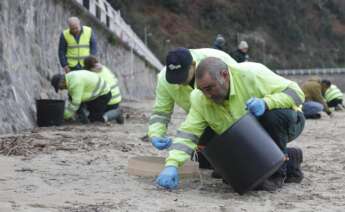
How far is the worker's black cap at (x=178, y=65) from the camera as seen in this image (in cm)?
461

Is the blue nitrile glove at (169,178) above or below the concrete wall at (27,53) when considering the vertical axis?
below

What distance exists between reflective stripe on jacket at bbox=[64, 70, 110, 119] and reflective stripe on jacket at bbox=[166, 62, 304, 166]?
13.8 ft

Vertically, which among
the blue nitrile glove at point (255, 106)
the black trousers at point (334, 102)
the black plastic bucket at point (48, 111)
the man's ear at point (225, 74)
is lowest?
the black trousers at point (334, 102)

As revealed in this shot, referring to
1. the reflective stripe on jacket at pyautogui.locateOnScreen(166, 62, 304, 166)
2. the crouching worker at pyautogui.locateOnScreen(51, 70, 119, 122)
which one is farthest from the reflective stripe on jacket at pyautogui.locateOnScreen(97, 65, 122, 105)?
the reflective stripe on jacket at pyautogui.locateOnScreen(166, 62, 304, 166)

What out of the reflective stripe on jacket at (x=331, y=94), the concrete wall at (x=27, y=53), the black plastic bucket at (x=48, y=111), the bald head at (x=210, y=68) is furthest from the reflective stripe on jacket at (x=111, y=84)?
the reflective stripe on jacket at (x=331, y=94)

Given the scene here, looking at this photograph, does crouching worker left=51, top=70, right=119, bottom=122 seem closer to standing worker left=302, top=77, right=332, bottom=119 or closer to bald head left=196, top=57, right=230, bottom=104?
standing worker left=302, top=77, right=332, bottom=119

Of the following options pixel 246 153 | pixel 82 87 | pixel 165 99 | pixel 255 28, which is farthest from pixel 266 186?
pixel 255 28

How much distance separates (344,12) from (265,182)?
64.0m

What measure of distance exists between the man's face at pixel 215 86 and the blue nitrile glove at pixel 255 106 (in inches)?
6.4

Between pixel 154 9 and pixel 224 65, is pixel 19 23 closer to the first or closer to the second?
pixel 224 65

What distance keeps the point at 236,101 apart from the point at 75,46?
5532mm

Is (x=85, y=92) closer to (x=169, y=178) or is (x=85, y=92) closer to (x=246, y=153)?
(x=169, y=178)

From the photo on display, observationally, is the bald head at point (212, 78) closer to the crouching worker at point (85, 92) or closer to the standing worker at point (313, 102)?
the crouching worker at point (85, 92)

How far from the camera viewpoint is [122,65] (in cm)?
1895
